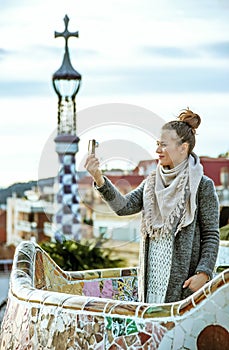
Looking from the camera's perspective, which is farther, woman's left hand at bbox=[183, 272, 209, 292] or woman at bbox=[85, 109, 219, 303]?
woman at bbox=[85, 109, 219, 303]

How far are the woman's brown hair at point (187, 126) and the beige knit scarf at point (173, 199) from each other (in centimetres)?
5

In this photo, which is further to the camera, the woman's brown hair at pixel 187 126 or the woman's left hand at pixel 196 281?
the woman's brown hair at pixel 187 126

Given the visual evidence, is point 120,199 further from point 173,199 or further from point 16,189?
point 16,189

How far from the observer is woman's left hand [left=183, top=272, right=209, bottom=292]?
315cm

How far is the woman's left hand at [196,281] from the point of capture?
10.3 feet

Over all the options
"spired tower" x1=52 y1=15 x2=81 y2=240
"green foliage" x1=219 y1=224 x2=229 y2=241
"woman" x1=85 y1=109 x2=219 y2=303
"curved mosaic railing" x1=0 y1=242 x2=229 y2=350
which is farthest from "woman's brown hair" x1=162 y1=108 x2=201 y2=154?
"spired tower" x1=52 y1=15 x2=81 y2=240

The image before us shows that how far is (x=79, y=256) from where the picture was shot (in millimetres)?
7828

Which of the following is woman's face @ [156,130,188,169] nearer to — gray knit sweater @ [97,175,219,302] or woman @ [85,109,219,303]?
woman @ [85,109,219,303]

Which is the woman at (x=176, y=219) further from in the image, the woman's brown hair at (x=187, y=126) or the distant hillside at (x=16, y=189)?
the distant hillside at (x=16, y=189)

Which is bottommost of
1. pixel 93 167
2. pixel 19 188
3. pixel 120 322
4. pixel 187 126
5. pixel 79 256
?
pixel 79 256

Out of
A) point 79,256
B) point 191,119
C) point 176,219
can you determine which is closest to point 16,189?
point 79,256

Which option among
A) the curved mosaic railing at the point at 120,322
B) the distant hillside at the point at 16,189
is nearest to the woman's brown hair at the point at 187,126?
the curved mosaic railing at the point at 120,322

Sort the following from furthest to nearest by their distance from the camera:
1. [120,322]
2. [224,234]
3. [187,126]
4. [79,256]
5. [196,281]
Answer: [79,256] → [224,234] → [187,126] → [196,281] → [120,322]

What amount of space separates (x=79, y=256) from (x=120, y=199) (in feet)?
14.5
